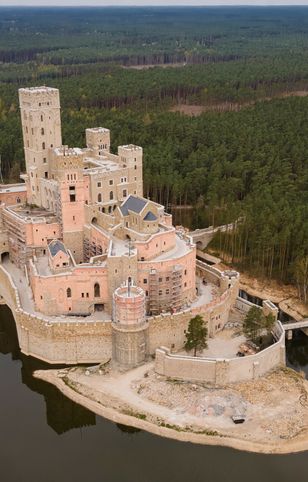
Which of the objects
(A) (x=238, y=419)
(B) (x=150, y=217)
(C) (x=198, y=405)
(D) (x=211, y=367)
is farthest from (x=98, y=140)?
(A) (x=238, y=419)

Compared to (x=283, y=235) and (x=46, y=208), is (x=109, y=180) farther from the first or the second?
(x=283, y=235)

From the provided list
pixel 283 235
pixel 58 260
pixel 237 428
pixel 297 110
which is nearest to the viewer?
pixel 237 428

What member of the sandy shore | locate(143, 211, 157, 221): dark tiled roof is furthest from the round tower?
locate(143, 211, 157, 221): dark tiled roof

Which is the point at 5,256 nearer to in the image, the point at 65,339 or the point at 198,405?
the point at 65,339

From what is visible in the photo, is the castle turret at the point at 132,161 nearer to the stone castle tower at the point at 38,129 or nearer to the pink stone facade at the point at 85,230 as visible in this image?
the pink stone facade at the point at 85,230

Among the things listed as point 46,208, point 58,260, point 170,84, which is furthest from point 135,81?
point 58,260

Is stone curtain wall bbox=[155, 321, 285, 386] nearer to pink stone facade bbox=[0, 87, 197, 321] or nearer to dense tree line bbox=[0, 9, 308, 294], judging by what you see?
pink stone facade bbox=[0, 87, 197, 321]
